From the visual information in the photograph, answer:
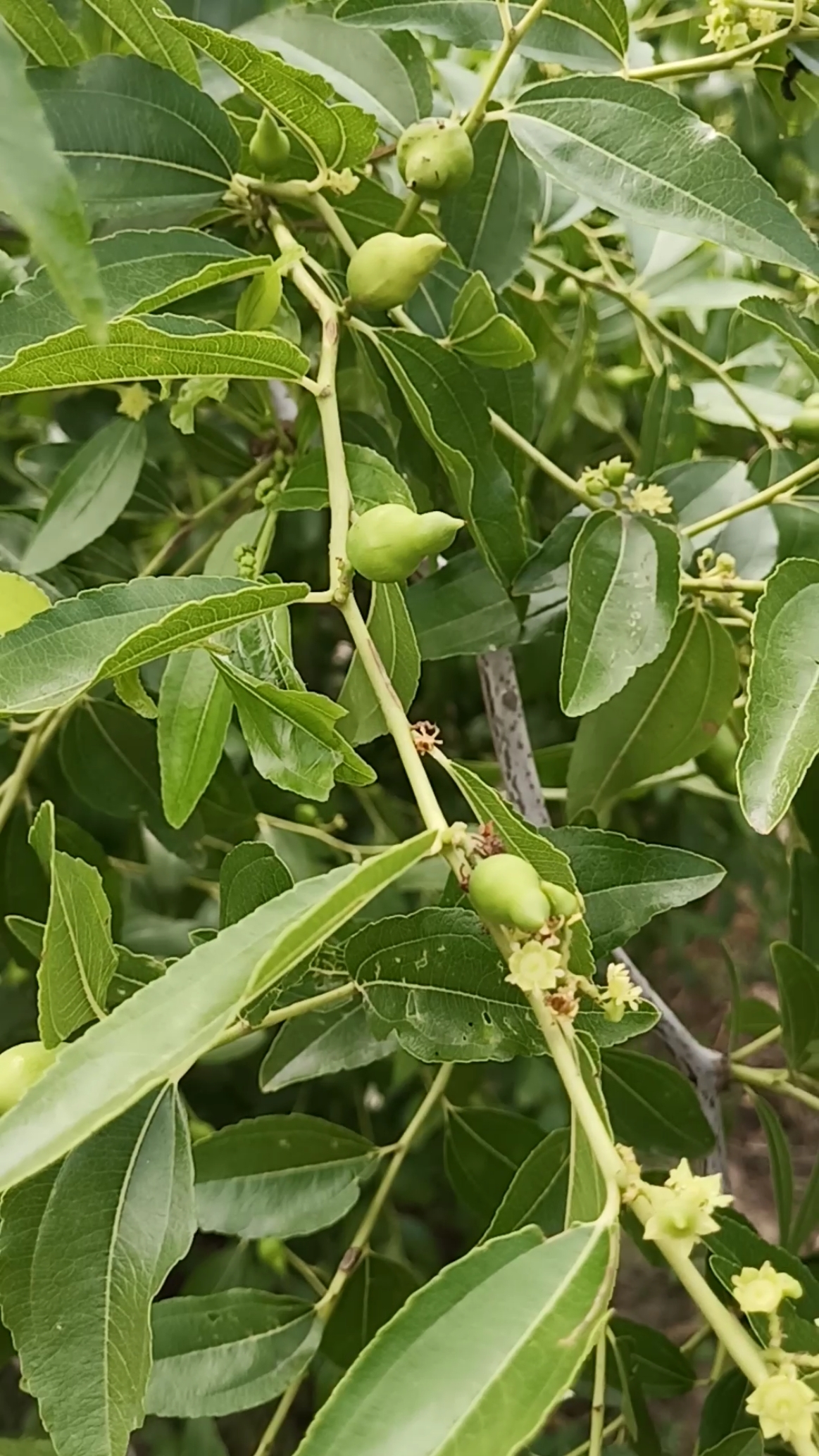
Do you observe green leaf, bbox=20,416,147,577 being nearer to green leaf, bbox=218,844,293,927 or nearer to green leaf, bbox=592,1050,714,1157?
green leaf, bbox=218,844,293,927

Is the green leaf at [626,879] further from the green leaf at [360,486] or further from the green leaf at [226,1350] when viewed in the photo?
the green leaf at [226,1350]

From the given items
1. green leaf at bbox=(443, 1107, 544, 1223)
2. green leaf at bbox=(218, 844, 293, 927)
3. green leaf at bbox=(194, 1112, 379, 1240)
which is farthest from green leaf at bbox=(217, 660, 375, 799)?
green leaf at bbox=(443, 1107, 544, 1223)

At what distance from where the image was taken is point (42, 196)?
0.22 metres

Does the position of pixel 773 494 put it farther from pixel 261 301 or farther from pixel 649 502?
pixel 261 301

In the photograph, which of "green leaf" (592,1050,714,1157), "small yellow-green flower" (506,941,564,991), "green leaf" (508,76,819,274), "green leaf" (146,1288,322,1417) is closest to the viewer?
"small yellow-green flower" (506,941,564,991)

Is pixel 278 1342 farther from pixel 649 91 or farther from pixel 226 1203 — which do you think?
pixel 649 91

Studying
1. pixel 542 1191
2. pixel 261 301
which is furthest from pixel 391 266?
pixel 542 1191

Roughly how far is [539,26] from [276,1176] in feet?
1.81

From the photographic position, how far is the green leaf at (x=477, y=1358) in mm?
256

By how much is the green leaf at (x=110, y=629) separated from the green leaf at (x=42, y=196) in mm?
117

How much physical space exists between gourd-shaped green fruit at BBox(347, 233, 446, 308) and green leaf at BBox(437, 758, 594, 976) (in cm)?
20

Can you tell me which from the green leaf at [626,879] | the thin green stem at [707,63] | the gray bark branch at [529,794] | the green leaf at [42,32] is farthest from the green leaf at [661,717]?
the green leaf at [42,32]

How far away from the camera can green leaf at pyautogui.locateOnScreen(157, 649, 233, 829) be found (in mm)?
478

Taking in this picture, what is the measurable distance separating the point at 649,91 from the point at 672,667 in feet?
0.84
